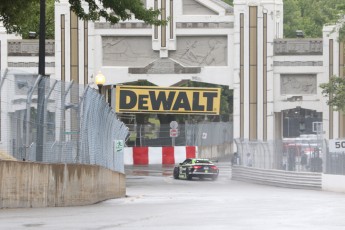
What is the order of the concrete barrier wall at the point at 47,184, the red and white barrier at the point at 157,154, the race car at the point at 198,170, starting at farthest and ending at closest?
the red and white barrier at the point at 157,154
the race car at the point at 198,170
the concrete barrier wall at the point at 47,184

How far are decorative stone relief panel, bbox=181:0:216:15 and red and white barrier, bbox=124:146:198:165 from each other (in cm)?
922

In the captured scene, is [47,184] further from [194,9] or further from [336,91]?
[194,9]

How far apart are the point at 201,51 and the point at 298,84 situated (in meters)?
5.62

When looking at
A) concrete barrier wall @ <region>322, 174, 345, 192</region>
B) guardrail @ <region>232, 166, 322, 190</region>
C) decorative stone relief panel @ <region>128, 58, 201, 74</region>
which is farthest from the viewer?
Answer: decorative stone relief panel @ <region>128, 58, 201, 74</region>

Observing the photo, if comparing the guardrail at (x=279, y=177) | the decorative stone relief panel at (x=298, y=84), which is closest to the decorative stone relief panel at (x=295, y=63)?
the decorative stone relief panel at (x=298, y=84)

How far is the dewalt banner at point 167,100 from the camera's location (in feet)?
201

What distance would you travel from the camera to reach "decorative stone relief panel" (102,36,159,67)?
6059 cm

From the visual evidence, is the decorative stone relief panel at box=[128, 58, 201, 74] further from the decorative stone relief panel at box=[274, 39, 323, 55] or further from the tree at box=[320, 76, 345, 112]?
the tree at box=[320, 76, 345, 112]

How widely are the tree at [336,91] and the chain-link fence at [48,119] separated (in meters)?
28.7

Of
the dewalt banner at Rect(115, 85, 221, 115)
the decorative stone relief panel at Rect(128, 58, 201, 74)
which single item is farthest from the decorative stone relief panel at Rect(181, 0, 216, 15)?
the dewalt banner at Rect(115, 85, 221, 115)

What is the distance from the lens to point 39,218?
811 inches

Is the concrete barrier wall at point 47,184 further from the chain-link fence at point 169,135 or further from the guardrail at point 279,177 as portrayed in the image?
the chain-link fence at point 169,135

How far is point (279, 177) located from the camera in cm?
4541

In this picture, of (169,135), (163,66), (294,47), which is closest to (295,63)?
(294,47)
